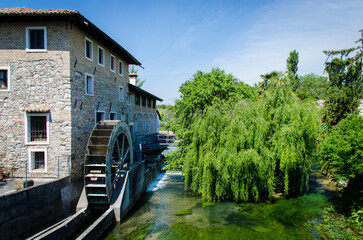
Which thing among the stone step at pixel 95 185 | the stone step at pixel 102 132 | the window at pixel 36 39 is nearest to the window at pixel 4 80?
the window at pixel 36 39

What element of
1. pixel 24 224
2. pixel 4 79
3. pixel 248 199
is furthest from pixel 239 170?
pixel 4 79

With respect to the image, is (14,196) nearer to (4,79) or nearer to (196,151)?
(4,79)

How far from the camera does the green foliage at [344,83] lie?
16.6m

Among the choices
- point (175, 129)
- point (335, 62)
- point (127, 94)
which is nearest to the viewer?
point (175, 129)

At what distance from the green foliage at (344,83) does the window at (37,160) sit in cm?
1783

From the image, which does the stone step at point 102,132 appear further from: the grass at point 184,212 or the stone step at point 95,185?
the grass at point 184,212

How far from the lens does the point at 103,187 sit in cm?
866

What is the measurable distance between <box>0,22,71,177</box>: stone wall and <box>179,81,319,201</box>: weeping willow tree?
5.89 m

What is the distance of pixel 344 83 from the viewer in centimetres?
1805

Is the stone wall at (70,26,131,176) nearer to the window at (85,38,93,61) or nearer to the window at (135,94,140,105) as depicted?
the window at (85,38,93,61)

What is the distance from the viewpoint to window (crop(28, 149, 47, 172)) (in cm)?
919

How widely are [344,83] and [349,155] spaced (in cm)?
1277

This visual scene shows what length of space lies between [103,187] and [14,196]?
282 centimetres

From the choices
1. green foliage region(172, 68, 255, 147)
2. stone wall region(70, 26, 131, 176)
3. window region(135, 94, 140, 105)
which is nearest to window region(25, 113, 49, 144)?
stone wall region(70, 26, 131, 176)
